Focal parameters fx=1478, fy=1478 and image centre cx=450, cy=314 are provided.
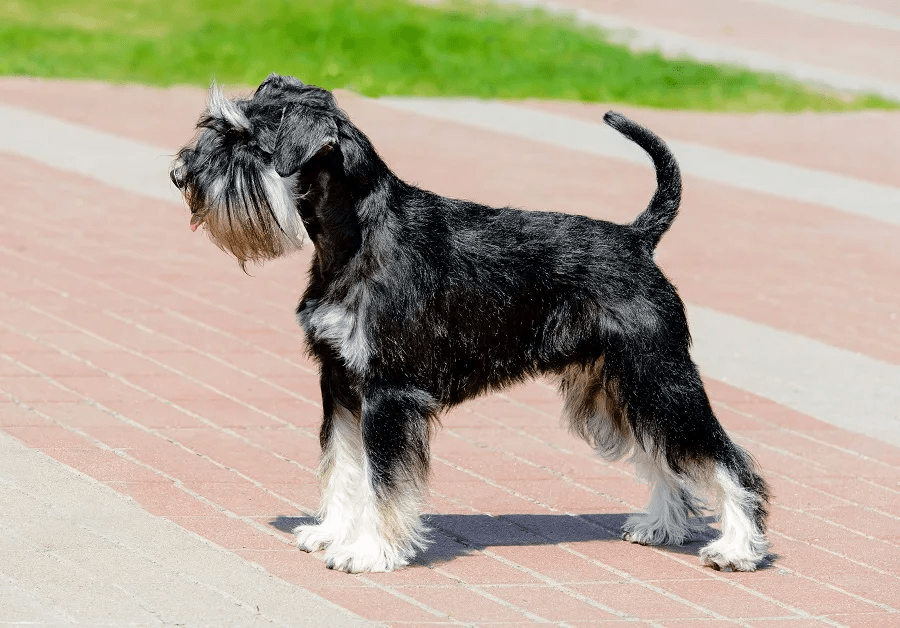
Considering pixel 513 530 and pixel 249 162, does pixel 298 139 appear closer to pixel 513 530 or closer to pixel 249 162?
pixel 249 162

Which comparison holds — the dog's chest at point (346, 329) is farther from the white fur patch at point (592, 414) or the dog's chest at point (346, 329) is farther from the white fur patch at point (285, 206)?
the white fur patch at point (592, 414)

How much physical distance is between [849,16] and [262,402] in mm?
20073

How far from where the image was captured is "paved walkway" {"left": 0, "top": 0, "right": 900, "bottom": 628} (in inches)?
201

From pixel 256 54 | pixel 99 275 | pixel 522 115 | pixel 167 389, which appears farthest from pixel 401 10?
pixel 167 389

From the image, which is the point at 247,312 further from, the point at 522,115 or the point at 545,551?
the point at 522,115

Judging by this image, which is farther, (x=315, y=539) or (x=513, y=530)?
(x=513, y=530)

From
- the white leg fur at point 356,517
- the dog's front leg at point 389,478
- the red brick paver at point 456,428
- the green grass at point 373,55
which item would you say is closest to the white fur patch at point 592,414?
the red brick paver at point 456,428

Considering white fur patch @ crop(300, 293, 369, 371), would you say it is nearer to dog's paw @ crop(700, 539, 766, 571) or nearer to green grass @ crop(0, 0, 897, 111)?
dog's paw @ crop(700, 539, 766, 571)

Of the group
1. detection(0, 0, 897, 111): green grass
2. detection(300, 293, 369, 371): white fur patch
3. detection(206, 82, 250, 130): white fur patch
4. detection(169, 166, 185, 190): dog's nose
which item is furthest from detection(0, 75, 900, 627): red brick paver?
detection(0, 0, 897, 111): green grass

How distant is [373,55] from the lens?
1898cm

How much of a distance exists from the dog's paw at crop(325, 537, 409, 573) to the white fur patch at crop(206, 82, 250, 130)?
1528 mm

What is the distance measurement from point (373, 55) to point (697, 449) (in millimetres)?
14163

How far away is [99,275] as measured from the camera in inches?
372

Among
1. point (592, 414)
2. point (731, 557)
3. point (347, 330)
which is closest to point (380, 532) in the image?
point (347, 330)
